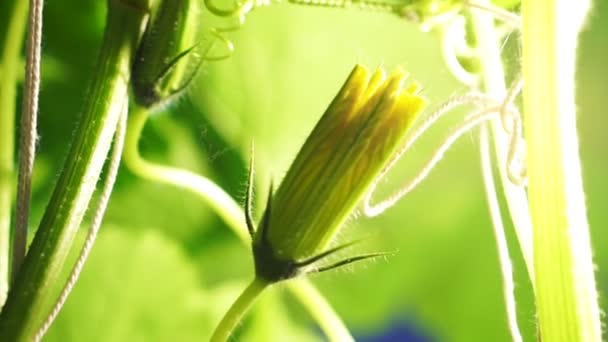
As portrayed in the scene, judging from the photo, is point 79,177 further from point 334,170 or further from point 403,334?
point 403,334

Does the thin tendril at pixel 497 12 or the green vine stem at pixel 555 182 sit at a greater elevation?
the thin tendril at pixel 497 12

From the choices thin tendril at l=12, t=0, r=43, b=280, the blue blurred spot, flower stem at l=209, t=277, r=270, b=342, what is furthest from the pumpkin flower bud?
the blue blurred spot

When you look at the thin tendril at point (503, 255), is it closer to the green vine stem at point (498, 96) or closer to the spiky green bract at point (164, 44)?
the green vine stem at point (498, 96)

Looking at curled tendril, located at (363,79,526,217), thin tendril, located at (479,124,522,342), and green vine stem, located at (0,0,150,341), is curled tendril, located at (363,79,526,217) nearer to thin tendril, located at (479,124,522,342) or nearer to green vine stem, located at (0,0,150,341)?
thin tendril, located at (479,124,522,342)

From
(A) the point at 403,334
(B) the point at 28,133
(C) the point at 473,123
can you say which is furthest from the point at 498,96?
(A) the point at 403,334

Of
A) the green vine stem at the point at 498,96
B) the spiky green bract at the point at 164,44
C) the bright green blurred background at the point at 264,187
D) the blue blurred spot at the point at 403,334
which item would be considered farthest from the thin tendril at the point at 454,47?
the blue blurred spot at the point at 403,334
